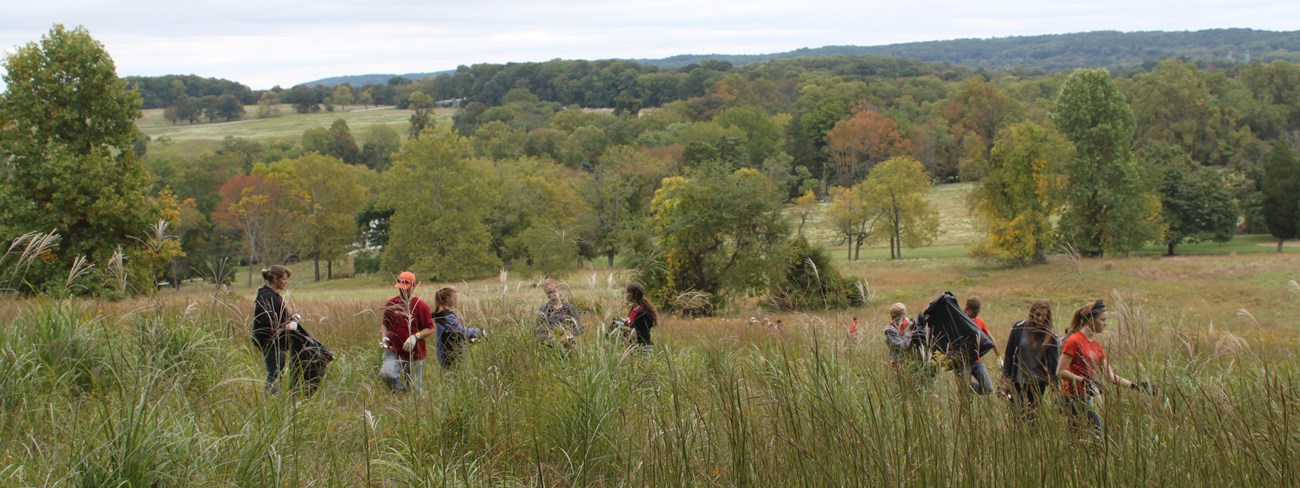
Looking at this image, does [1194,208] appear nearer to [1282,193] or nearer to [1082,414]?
[1282,193]

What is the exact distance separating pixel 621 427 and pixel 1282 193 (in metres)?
69.2

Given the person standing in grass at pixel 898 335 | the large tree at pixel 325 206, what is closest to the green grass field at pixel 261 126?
the large tree at pixel 325 206

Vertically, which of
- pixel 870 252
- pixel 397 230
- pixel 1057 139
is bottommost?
pixel 870 252

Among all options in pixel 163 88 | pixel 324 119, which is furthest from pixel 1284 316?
pixel 163 88

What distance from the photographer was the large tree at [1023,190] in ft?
168

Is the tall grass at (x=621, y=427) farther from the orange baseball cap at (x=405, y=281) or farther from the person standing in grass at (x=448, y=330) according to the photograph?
the orange baseball cap at (x=405, y=281)

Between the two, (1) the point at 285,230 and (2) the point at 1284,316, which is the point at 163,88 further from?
(2) the point at 1284,316

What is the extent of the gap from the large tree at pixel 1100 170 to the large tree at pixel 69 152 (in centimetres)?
4393

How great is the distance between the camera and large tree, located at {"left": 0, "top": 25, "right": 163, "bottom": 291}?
25.5 meters

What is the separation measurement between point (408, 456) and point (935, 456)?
8.83 ft

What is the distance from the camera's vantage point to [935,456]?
3934 millimetres

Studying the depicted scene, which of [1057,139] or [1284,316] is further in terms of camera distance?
[1057,139]

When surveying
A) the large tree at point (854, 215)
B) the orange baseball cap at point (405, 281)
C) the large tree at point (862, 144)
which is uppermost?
the orange baseball cap at point (405, 281)

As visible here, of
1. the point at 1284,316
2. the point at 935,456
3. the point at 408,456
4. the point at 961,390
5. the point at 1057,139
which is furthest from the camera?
the point at 1057,139
